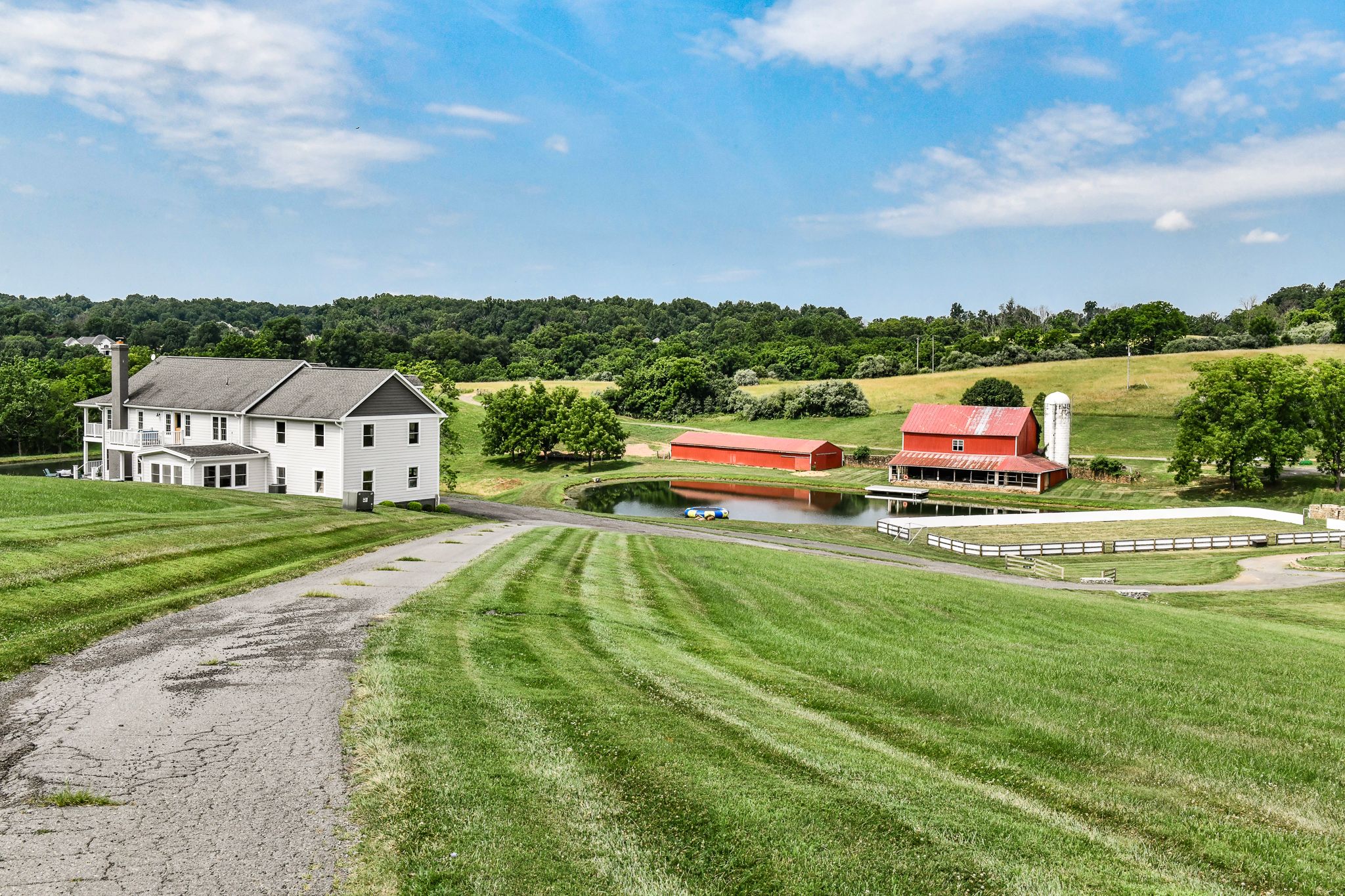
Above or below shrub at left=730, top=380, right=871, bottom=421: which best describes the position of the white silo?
below

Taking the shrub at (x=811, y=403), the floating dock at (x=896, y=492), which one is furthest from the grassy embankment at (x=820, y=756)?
the shrub at (x=811, y=403)

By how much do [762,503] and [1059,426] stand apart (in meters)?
33.5

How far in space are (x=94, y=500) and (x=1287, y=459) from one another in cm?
7772

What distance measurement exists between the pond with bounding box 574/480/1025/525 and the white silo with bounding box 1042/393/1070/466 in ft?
62.4

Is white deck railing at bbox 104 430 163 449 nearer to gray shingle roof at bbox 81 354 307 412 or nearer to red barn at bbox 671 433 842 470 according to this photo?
gray shingle roof at bbox 81 354 307 412

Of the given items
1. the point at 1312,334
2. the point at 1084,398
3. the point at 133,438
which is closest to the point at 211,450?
the point at 133,438

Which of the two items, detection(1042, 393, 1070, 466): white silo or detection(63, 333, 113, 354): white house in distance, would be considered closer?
detection(1042, 393, 1070, 466): white silo

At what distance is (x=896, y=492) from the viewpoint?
76688 mm

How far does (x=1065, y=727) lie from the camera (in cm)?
1256

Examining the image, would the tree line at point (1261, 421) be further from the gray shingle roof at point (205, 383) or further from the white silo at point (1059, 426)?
the gray shingle roof at point (205, 383)

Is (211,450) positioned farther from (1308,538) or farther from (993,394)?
(993,394)

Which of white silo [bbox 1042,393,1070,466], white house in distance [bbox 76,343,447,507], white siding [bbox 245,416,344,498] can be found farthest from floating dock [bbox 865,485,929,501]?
white siding [bbox 245,416,344,498]

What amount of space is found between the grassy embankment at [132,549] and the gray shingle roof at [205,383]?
627 inches

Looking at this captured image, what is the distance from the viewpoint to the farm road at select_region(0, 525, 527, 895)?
691 centimetres
